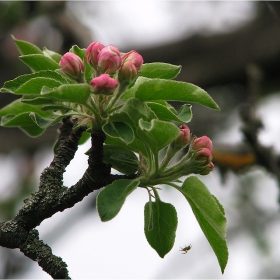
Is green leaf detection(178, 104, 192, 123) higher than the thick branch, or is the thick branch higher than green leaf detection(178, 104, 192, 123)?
green leaf detection(178, 104, 192, 123)

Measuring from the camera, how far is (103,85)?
157cm

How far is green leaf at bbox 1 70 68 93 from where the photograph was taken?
5.64 feet

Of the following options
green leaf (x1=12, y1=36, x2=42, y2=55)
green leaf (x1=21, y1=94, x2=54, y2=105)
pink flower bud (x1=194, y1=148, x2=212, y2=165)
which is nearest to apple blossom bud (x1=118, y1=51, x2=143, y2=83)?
green leaf (x1=21, y1=94, x2=54, y2=105)

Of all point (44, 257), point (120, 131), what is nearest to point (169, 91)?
point (120, 131)

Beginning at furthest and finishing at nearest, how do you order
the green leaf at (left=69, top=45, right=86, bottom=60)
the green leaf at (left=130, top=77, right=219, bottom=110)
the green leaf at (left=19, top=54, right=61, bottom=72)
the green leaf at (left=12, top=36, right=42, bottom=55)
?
1. the green leaf at (left=12, top=36, right=42, bottom=55)
2. the green leaf at (left=69, top=45, right=86, bottom=60)
3. the green leaf at (left=19, top=54, right=61, bottom=72)
4. the green leaf at (left=130, top=77, right=219, bottom=110)

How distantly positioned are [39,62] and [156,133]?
0.47 metres

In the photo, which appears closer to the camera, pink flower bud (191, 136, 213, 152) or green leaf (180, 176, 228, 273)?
green leaf (180, 176, 228, 273)

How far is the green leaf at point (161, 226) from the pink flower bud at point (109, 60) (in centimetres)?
45

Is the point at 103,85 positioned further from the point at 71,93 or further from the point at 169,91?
the point at 169,91

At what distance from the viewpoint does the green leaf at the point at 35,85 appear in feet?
5.31

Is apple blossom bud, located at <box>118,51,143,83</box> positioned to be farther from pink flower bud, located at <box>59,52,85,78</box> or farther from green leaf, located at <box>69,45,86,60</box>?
green leaf, located at <box>69,45,86,60</box>

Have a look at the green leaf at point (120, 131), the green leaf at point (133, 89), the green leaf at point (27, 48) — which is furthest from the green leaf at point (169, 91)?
the green leaf at point (27, 48)

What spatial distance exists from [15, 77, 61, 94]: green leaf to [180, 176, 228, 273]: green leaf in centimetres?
49

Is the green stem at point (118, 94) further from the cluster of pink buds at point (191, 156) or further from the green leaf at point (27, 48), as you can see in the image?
the green leaf at point (27, 48)
